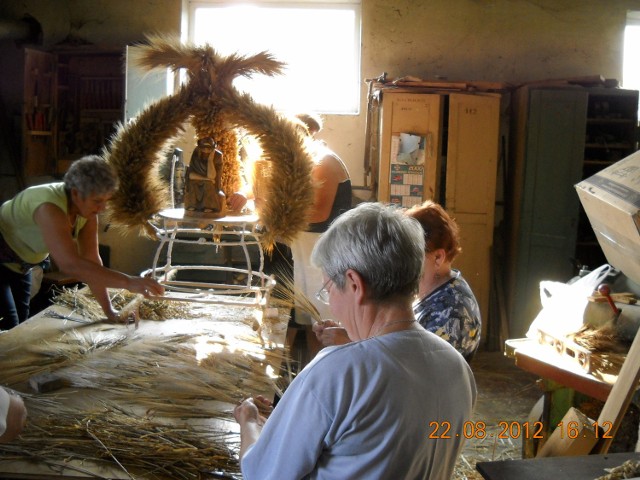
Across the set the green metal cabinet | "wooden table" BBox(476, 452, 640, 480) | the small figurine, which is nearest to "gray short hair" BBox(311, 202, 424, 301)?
"wooden table" BBox(476, 452, 640, 480)

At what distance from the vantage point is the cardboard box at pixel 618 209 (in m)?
1.92

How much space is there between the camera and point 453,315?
223 cm

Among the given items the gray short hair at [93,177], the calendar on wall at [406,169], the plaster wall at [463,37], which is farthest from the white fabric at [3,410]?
the plaster wall at [463,37]

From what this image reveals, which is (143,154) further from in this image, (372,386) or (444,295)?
(372,386)

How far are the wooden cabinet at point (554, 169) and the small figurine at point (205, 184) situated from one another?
340 cm

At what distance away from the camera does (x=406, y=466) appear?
139 centimetres

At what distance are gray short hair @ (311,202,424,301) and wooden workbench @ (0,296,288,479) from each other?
94cm

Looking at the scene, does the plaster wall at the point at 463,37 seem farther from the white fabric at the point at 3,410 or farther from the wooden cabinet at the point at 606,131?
the white fabric at the point at 3,410

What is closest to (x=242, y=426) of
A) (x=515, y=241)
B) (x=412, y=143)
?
(x=412, y=143)

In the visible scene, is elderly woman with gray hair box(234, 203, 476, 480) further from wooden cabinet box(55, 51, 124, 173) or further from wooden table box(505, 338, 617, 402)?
wooden cabinet box(55, 51, 124, 173)

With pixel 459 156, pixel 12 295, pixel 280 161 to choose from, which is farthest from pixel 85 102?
pixel 280 161

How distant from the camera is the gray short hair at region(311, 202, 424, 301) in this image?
4.73 feet

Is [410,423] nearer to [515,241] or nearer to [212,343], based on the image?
[212,343]

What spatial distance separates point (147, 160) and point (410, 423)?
2225 millimetres
